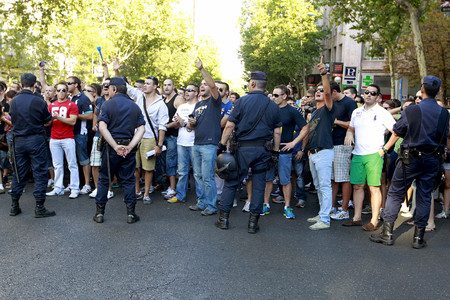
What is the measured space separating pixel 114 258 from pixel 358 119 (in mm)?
3607

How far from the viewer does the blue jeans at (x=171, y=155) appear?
26.9ft

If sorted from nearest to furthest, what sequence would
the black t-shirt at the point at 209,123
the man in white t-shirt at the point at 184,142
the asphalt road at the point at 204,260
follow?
1. the asphalt road at the point at 204,260
2. the black t-shirt at the point at 209,123
3. the man in white t-shirt at the point at 184,142

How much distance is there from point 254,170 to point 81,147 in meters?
3.54

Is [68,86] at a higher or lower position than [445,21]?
lower

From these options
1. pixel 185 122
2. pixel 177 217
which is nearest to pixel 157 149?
pixel 185 122

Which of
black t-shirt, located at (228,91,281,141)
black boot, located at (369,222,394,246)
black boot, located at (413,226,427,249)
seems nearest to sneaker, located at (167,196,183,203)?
black t-shirt, located at (228,91,281,141)

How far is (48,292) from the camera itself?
4.07m

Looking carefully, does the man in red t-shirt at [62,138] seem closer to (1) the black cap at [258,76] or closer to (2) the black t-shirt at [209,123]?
(2) the black t-shirt at [209,123]

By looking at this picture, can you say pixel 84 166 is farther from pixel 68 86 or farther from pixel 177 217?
pixel 177 217

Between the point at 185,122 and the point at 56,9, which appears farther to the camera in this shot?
the point at 56,9

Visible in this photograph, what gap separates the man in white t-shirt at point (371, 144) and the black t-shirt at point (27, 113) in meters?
4.33

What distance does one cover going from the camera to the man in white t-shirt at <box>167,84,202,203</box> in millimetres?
7598

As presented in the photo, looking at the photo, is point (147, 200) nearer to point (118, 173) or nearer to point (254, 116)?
point (118, 173)

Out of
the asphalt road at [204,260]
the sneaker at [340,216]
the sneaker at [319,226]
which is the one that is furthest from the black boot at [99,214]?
the sneaker at [340,216]
